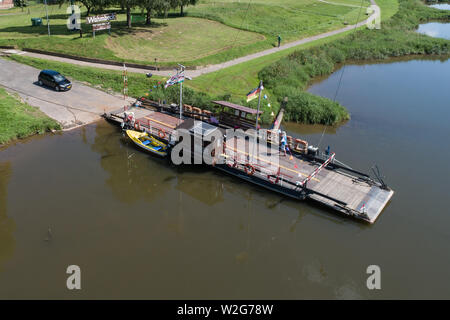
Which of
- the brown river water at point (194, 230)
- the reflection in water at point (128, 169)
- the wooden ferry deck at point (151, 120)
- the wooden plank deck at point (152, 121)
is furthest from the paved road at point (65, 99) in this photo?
the reflection in water at point (128, 169)

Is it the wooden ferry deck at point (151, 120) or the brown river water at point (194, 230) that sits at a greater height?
the wooden ferry deck at point (151, 120)

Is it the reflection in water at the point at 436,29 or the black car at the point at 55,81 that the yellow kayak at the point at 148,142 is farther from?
the reflection in water at the point at 436,29

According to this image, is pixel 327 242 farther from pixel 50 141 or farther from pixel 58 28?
pixel 58 28

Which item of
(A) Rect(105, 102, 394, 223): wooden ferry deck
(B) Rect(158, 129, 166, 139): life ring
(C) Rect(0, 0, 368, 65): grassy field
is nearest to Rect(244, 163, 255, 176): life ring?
(A) Rect(105, 102, 394, 223): wooden ferry deck

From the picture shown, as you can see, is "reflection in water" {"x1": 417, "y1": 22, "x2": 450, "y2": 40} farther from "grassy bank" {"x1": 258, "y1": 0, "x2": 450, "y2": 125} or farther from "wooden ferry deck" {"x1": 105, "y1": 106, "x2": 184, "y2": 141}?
"wooden ferry deck" {"x1": 105, "y1": 106, "x2": 184, "y2": 141}

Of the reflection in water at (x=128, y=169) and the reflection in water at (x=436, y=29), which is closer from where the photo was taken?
the reflection in water at (x=128, y=169)

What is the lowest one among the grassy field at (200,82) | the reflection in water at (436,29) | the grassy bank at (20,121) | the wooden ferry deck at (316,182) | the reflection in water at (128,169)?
the reflection in water at (128,169)
